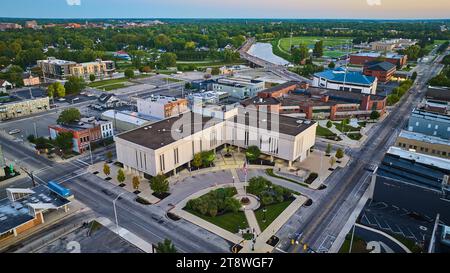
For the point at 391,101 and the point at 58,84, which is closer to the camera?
the point at 391,101

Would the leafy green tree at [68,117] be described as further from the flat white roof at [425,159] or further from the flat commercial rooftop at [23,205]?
the flat white roof at [425,159]

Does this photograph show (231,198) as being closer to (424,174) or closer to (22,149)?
(424,174)

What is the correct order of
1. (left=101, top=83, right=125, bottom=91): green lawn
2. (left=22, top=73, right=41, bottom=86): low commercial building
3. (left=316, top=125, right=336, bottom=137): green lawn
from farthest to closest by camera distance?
(left=22, top=73, right=41, bottom=86): low commercial building → (left=101, top=83, right=125, bottom=91): green lawn → (left=316, top=125, right=336, bottom=137): green lawn

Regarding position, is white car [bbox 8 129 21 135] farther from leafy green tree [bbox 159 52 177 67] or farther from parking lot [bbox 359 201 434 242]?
leafy green tree [bbox 159 52 177 67]

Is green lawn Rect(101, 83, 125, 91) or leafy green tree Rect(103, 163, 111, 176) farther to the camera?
green lawn Rect(101, 83, 125, 91)

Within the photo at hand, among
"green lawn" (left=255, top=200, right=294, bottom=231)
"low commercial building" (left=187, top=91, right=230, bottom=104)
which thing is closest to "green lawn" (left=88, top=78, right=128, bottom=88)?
"low commercial building" (left=187, top=91, right=230, bottom=104)

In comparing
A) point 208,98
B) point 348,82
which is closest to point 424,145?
point 348,82
